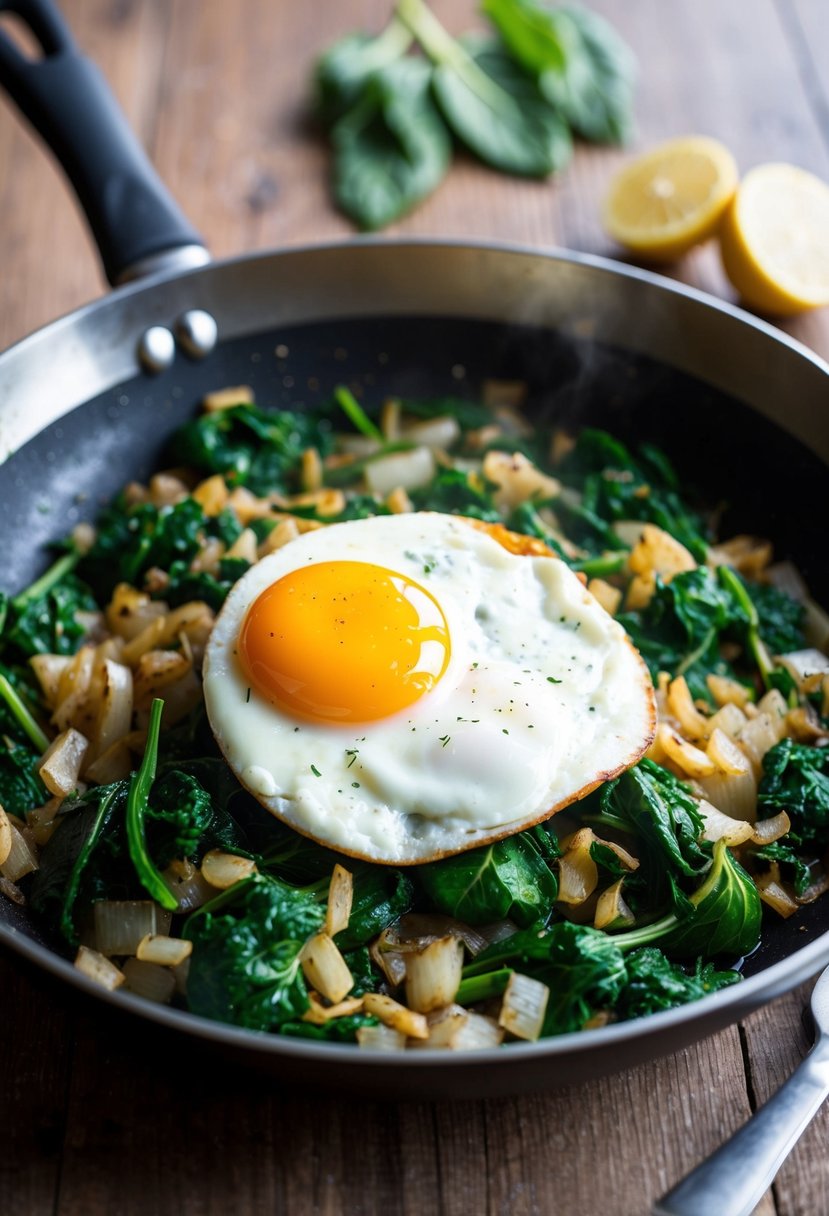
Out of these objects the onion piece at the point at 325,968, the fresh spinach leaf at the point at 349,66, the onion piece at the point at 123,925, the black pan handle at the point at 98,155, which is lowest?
the onion piece at the point at 325,968

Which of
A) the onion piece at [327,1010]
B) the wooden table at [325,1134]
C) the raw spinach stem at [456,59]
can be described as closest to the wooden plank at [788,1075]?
the wooden table at [325,1134]

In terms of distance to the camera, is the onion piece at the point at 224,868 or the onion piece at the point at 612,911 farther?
the onion piece at the point at 612,911

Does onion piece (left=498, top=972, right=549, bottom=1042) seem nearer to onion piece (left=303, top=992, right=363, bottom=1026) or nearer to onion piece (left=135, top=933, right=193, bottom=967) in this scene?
onion piece (left=303, top=992, right=363, bottom=1026)

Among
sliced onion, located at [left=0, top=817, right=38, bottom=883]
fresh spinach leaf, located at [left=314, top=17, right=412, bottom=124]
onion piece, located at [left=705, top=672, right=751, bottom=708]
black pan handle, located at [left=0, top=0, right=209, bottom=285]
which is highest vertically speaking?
black pan handle, located at [left=0, top=0, right=209, bottom=285]

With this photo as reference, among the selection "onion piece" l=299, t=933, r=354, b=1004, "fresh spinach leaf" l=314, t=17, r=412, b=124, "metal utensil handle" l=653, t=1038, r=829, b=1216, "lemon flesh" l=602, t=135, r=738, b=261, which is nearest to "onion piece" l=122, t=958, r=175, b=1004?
"onion piece" l=299, t=933, r=354, b=1004

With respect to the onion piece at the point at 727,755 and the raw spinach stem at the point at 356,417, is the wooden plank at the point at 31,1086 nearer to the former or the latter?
the onion piece at the point at 727,755

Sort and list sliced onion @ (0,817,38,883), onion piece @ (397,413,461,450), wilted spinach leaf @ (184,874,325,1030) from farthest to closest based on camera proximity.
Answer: onion piece @ (397,413,461,450)
sliced onion @ (0,817,38,883)
wilted spinach leaf @ (184,874,325,1030)

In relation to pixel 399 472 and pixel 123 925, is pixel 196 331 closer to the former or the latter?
pixel 399 472
